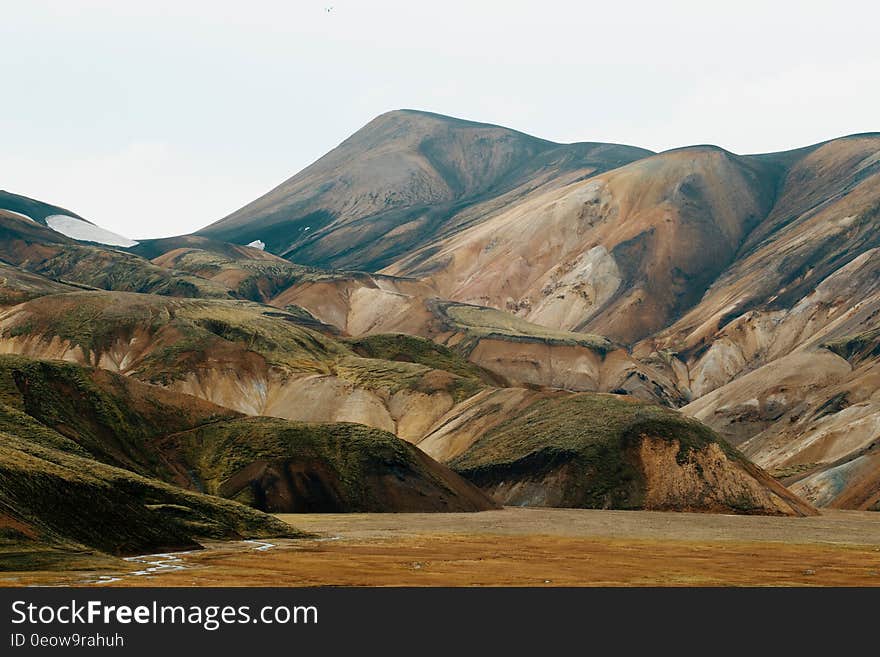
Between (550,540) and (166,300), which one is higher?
(166,300)

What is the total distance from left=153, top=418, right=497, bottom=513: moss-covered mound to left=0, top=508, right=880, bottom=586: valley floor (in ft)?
16.4

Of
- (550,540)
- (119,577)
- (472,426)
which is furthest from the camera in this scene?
(472,426)

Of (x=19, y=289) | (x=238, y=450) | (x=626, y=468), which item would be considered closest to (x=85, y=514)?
(x=238, y=450)

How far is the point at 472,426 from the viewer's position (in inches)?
5778

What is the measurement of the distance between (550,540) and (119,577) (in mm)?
39905

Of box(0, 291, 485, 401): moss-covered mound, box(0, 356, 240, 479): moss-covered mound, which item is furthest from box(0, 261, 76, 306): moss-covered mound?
box(0, 356, 240, 479): moss-covered mound

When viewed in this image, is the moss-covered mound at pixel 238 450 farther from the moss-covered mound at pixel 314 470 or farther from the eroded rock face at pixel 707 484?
the eroded rock face at pixel 707 484

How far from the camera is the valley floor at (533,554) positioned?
52062 millimetres

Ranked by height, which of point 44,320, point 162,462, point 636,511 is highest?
point 44,320

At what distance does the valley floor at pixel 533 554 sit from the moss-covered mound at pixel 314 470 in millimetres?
5000

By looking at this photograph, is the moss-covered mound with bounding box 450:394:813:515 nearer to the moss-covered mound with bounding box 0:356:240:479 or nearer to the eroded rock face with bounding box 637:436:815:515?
the eroded rock face with bounding box 637:436:815:515

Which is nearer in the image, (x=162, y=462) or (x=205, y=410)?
(x=162, y=462)
